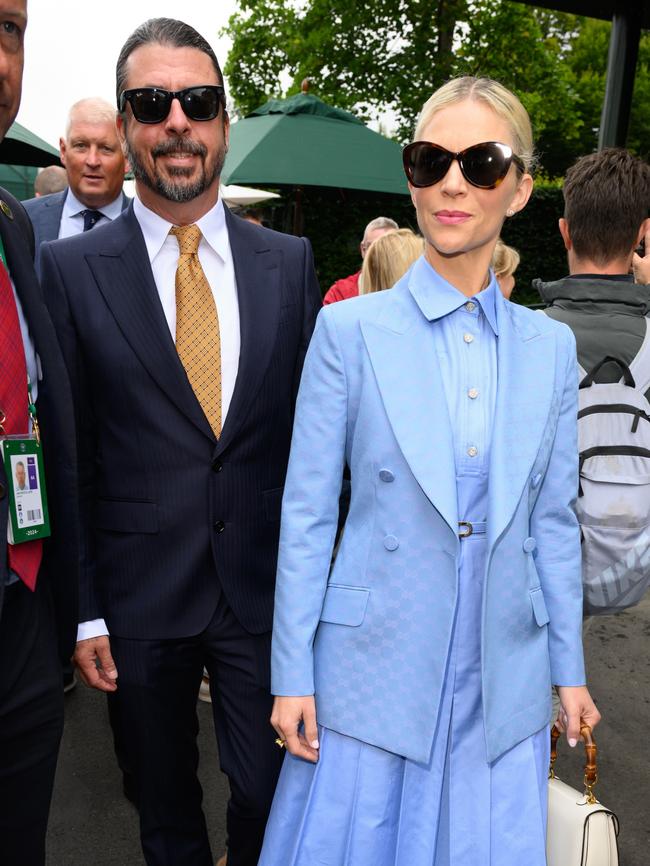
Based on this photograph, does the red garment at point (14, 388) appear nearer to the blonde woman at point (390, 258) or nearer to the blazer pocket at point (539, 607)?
the blazer pocket at point (539, 607)

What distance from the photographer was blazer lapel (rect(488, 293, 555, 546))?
5.26 feet

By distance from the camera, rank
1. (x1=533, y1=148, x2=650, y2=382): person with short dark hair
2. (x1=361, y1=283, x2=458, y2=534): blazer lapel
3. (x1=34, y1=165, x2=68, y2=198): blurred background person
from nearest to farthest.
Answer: (x1=361, y1=283, x2=458, y2=534): blazer lapel < (x1=533, y1=148, x2=650, y2=382): person with short dark hair < (x1=34, y1=165, x2=68, y2=198): blurred background person

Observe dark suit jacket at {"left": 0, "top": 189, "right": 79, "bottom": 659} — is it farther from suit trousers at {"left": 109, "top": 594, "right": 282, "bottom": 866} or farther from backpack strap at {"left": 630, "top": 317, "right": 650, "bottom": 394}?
backpack strap at {"left": 630, "top": 317, "right": 650, "bottom": 394}

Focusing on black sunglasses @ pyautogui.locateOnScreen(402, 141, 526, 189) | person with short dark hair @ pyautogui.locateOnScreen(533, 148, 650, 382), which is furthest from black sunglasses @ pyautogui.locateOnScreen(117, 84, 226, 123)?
person with short dark hair @ pyautogui.locateOnScreen(533, 148, 650, 382)

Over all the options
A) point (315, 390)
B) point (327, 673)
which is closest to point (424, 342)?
point (315, 390)

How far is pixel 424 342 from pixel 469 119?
472 millimetres

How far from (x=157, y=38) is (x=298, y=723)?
5.62ft

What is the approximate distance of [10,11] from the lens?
5.08 feet

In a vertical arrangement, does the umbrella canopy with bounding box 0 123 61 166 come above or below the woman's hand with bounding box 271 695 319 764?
above

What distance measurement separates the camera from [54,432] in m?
1.82

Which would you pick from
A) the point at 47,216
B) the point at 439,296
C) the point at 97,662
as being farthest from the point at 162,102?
the point at 47,216

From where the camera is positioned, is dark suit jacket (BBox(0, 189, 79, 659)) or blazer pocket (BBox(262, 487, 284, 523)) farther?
blazer pocket (BBox(262, 487, 284, 523))

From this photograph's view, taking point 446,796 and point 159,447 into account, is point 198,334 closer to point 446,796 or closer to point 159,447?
point 159,447

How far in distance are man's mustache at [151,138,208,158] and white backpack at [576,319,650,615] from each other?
123 centimetres
